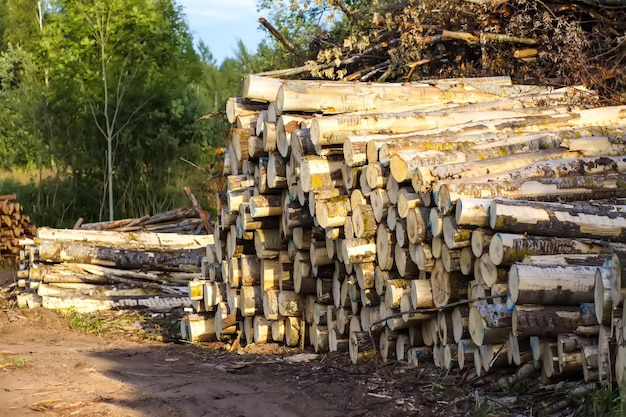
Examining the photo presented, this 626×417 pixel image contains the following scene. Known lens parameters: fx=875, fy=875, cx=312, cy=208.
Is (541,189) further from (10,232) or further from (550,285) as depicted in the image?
(10,232)

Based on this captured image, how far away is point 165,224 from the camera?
16.5 m

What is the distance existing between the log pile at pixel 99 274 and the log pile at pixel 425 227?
2354mm

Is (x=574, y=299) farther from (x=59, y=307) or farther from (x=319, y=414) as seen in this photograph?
(x=59, y=307)

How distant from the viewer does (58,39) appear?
77.1 feet

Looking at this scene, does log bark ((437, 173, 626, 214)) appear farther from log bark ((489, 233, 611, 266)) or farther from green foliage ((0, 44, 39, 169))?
green foliage ((0, 44, 39, 169))

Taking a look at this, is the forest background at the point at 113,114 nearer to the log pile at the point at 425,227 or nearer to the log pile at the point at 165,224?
the log pile at the point at 165,224

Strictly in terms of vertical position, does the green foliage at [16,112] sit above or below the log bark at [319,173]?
above

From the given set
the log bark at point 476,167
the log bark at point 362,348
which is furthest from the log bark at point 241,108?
the log bark at point 476,167

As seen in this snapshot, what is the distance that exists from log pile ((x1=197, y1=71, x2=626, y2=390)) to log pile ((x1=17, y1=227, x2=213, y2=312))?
235 centimetres

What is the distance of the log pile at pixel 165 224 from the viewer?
16188mm

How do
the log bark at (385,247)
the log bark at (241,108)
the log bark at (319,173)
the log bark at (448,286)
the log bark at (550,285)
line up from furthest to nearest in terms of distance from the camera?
the log bark at (241,108), the log bark at (319,173), the log bark at (385,247), the log bark at (448,286), the log bark at (550,285)

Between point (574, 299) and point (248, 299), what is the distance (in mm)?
4362

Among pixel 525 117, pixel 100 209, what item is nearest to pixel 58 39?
pixel 100 209

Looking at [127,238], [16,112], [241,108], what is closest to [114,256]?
[127,238]
